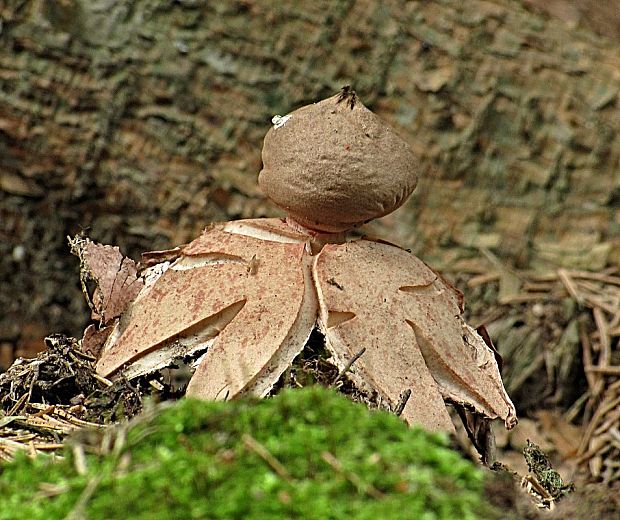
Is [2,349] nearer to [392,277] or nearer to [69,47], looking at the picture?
[69,47]

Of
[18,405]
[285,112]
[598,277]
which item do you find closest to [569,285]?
[598,277]

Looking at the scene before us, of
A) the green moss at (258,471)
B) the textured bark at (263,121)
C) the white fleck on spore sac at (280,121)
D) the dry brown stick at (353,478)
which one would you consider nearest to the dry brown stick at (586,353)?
the textured bark at (263,121)

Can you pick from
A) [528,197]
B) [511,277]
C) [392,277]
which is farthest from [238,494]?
[528,197]

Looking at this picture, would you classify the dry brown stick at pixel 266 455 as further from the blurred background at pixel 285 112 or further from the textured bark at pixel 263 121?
the textured bark at pixel 263 121

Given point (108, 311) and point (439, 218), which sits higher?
point (108, 311)

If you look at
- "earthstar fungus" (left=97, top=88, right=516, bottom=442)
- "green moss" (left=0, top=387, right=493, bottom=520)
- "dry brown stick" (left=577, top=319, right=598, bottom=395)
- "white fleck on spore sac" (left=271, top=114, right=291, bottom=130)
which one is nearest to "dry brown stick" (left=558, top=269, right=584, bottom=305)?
"dry brown stick" (left=577, top=319, right=598, bottom=395)

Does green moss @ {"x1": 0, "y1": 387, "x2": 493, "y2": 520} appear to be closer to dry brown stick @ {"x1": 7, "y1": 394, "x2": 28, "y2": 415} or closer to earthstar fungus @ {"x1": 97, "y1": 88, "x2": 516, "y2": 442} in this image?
earthstar fungus @ {"x1": 97, "y1": 88, "x2": 516, "y2": 442}

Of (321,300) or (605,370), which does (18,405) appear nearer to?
(321,300)
